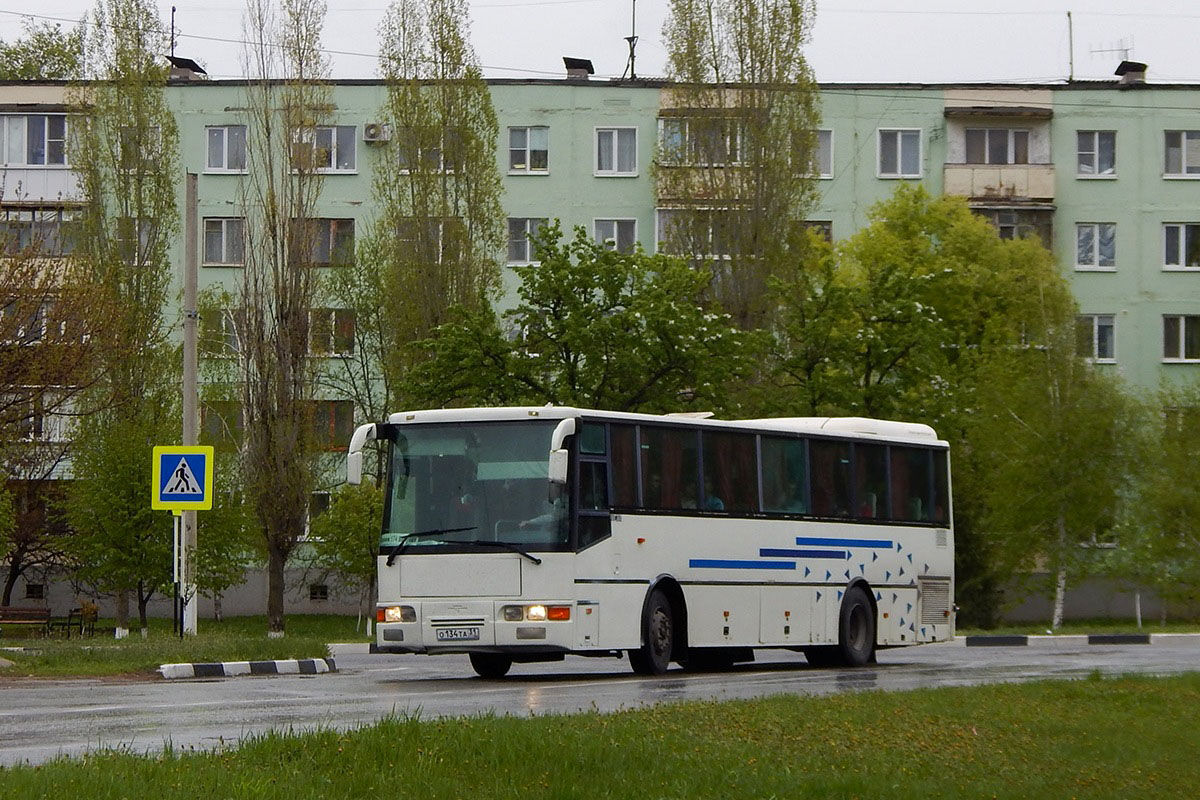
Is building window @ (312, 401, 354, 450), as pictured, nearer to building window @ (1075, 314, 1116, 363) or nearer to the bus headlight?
building window @ (1075, 314, 1116, 363)

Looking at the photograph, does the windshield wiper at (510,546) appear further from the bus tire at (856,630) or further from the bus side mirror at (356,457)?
the bus tire at (856,630)

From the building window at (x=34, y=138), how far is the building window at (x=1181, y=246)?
3691cm

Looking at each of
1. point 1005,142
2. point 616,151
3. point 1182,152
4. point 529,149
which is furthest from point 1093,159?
→ point 529,149

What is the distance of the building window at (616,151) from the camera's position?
6288 centimetres

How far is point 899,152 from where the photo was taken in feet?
207

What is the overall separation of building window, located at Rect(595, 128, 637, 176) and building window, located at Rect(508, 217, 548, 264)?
2747 mm

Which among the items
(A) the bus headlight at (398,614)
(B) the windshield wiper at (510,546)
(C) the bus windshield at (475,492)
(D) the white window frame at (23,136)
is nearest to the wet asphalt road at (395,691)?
(A) the bus headlight at (398,614)

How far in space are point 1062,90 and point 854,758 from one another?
55.4m

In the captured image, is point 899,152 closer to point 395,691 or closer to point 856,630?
point 856,630

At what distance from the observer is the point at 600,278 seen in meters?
40.8

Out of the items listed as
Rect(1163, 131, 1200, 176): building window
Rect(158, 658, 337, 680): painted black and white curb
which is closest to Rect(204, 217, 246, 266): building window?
Rect(1163, 131, 1200, 176): building window

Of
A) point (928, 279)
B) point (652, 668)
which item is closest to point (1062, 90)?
point (928, 279)

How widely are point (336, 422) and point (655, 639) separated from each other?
42201 mm

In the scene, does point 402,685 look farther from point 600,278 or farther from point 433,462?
point 600,278
